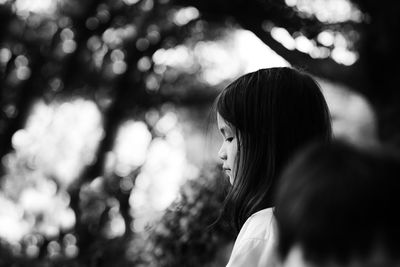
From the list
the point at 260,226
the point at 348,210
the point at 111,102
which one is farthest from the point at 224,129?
the point at 111,102

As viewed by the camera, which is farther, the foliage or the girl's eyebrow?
the foliage

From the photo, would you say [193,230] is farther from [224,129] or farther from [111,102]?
[111,102]

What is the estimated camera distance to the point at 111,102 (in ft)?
33.1

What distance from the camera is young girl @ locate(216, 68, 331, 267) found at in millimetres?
2006

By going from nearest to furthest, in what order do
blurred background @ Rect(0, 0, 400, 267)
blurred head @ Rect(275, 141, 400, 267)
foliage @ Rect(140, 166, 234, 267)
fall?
blurred head @ Rect(275, 141, 400, 267) < foliage @ Rect(140, 166, 234, 267) < blurred background @ Rect(0, 0, 400, 267)

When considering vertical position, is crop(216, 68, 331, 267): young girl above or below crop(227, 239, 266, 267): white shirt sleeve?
above

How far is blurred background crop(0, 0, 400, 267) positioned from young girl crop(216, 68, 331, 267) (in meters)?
3.32

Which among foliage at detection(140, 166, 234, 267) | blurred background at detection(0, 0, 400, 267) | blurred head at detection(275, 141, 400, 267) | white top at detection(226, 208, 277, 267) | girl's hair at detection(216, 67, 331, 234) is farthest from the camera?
blurred background at detection(0, 0, 400, 267)

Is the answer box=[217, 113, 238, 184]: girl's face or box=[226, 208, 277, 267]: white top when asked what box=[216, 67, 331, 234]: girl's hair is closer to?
box=[217, 113, 238, 184]: girl's face

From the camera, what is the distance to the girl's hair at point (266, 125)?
200 centimetres

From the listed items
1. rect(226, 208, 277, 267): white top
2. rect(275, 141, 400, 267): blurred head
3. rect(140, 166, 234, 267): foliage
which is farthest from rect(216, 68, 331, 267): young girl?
rect(140, 166, 234, 267): foliage

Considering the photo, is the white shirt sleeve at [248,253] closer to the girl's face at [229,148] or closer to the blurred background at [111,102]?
the girl's face at [229,148]

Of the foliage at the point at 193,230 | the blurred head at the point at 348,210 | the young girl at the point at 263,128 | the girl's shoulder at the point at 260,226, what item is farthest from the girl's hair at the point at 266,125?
the foliage at the point at 193,230

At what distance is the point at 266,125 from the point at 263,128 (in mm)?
14
